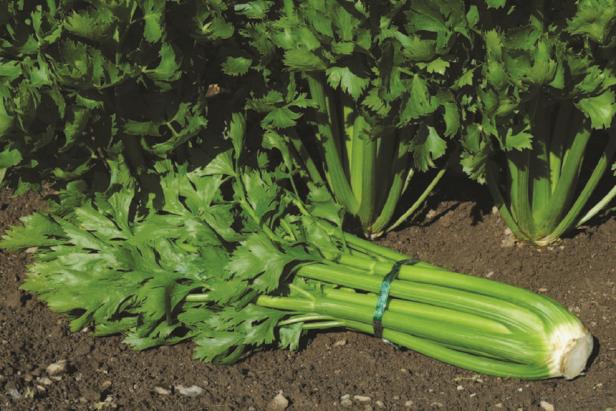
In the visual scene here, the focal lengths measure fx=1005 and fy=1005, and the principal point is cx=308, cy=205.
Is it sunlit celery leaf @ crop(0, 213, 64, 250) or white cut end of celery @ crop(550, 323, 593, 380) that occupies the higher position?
sunlit celery leaf @ crop(0, 213, 64, 250)

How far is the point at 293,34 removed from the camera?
12.0ft

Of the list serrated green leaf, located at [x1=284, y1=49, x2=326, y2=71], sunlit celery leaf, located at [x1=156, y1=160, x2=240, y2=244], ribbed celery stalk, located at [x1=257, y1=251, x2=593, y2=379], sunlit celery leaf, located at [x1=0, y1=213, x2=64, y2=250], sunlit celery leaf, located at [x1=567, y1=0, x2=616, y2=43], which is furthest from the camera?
sunlit celery leaf, located at [x1=0, y1=213, x2=64, y2=250]

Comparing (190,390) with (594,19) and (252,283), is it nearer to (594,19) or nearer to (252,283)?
(252,283)

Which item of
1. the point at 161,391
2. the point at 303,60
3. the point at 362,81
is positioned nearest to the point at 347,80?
the point at 362,81

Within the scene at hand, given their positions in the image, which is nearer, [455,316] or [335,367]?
[455,316]

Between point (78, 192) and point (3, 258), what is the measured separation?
0.71m

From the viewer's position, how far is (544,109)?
3.86 meters

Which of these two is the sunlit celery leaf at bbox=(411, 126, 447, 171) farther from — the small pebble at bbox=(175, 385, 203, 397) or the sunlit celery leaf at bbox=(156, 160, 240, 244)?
the small pebble at bbox=(175, 385, 203, 397)

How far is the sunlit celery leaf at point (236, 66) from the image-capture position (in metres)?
3.79

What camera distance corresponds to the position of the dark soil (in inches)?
141

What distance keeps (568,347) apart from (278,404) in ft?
3.39

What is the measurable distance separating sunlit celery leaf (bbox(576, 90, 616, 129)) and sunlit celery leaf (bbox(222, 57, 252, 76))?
4.05 feet

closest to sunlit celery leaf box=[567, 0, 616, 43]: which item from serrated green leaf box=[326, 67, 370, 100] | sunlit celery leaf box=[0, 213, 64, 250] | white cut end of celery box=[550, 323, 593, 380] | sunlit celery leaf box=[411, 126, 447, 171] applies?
sunlit celery leaf box=[411, 126, 447, 171]

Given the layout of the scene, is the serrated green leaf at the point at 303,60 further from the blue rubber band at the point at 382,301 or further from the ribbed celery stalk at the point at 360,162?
the blue rubber band at the point at 382,301
